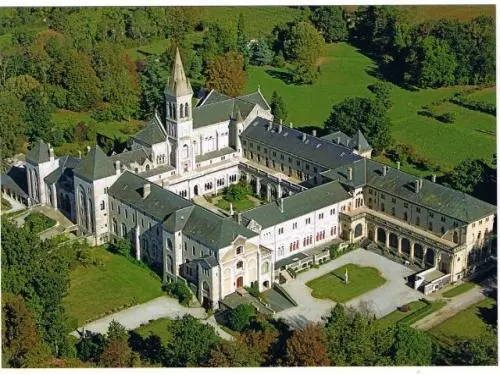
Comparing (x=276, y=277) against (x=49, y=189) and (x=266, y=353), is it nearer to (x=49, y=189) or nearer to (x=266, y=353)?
(x=266, y=353)

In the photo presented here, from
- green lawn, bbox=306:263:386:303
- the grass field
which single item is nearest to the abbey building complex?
green lawn, bbox=306:263:386:303

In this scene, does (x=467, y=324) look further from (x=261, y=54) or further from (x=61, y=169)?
(x=261, y=54)

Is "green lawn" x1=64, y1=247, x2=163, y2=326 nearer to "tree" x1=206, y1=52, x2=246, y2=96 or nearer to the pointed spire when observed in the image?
the pointed spire

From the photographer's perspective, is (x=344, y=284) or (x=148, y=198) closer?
(x=344, y=284)

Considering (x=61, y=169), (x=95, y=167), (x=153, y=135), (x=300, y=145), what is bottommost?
(x=61, y=169)

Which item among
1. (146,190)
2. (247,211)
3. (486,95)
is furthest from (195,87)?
(247,211)

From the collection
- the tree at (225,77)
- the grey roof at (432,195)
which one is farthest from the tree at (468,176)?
the tree at (225,77)

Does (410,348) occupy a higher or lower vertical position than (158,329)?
higher
